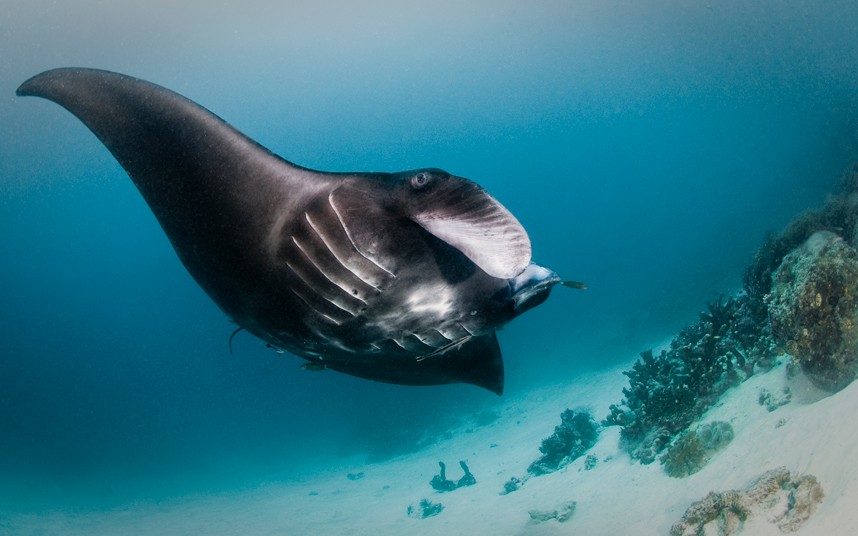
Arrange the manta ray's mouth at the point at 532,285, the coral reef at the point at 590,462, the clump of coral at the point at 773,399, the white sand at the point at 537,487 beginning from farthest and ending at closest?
the coral reef at the point at 590,462 → the clump of coral at the point at 773,399 → the white sand at the point at 537,487 → the manta ray's mouth at the point at 532,285

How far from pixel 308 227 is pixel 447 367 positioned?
2.18 metres

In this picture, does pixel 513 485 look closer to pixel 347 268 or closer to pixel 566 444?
pixel 566 444

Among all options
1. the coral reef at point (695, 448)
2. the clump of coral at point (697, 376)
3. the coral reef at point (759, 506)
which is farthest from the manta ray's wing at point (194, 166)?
the clump of coral at point (697, 376)

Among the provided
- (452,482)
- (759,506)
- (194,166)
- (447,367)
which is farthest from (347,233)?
(452,482)

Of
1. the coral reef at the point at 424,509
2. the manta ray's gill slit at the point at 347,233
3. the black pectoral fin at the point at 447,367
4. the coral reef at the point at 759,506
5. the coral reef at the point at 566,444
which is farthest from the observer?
the coral reef at the point at 424,509

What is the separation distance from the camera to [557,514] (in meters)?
7.30

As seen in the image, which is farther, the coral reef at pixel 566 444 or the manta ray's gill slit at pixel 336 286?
the coral reef at pixel 566 444

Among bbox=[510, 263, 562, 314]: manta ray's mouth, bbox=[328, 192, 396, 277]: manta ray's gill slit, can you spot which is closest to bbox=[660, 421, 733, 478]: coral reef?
bbox=[510, 263, 562, 314]: manta ray's mouth

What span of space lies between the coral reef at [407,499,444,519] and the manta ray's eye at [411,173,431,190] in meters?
11.8

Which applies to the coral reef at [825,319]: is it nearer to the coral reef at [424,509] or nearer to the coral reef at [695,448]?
the coral reef at [695,448]

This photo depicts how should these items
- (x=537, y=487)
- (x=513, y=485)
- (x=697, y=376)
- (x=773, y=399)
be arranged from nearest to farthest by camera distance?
(x=773, y=399), (x=697, y=376), (x=537, y=487), (x=513, y=485)

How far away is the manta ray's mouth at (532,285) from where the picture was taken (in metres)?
2.27

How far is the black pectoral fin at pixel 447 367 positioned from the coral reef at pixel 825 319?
4397 mm

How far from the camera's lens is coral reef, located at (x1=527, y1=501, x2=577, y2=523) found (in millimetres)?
7104
